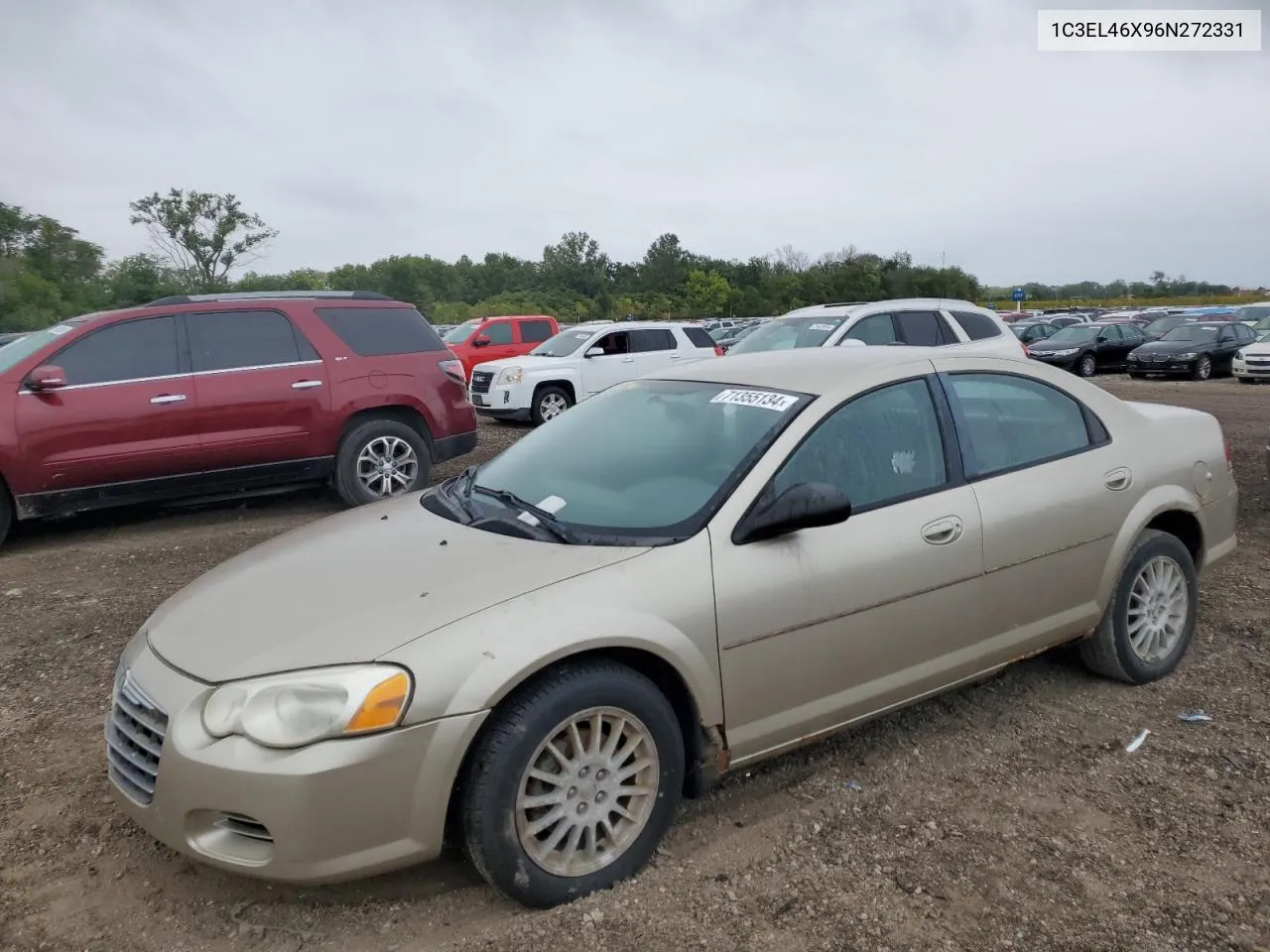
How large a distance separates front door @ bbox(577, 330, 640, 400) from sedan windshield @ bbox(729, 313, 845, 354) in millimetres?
3225

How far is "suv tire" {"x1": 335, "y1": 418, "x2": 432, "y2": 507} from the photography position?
25.5 feet

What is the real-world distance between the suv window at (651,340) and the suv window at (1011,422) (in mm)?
11598

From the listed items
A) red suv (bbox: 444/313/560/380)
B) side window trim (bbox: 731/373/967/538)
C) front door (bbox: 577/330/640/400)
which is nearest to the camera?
side window trim (bbox: 731/373/967/538)

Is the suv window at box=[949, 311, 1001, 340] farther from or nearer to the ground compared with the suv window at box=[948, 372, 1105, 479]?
farther from the ground

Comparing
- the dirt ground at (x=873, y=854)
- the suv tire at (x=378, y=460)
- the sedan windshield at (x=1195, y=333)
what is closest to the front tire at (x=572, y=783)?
the dirt ground at (x=873, y=854)

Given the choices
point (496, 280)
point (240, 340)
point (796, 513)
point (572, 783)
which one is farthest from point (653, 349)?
point (496, 280)

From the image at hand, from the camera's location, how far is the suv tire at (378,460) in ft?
25.5

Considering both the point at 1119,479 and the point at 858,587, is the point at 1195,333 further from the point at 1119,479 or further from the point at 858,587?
the point at 858,587

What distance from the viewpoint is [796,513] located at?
2861 millimetres

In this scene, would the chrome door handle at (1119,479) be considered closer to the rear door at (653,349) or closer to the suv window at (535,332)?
the rear door at (653,349)

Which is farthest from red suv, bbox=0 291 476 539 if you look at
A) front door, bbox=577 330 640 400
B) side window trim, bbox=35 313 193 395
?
front door, bbox=577 330 640 400

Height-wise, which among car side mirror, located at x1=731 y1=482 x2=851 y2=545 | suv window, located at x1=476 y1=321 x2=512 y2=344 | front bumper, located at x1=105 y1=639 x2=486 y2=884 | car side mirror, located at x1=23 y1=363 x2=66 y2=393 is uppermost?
suv window, located at x1=476 y1=321 x2=512 y2=344

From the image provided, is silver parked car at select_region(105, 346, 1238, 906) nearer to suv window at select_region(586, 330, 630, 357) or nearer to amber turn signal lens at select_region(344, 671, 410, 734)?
amber turn signal lens at select_region(344, 671, 410, 734)

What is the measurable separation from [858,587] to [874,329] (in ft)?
26.7
